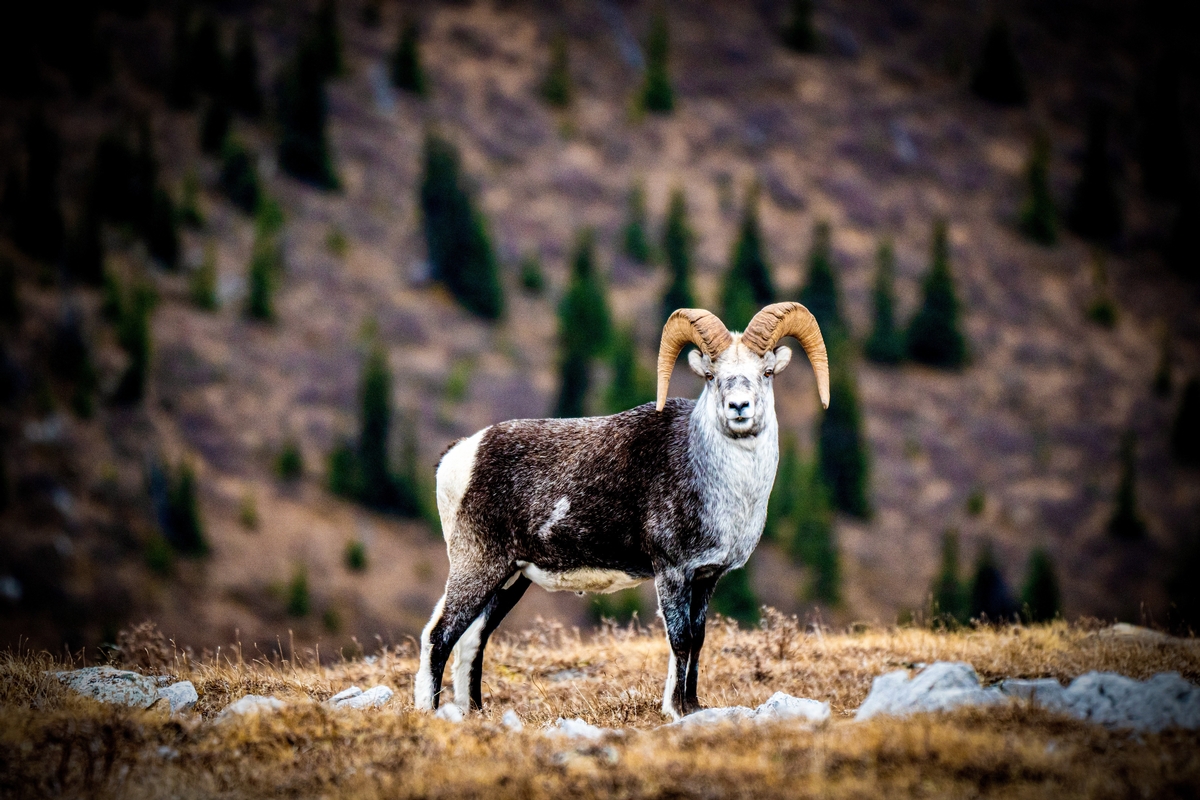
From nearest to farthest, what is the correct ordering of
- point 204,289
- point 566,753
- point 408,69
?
point 566,753 → point 204,289 → point 408,69

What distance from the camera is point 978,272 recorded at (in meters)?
94.2

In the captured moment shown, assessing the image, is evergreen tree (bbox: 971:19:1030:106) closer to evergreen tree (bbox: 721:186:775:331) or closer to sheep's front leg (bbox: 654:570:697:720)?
evergreen tree (bbox: 721:186:775:331)

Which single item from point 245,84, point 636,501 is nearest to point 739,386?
point 636,501

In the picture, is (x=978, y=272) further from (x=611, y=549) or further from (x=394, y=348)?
(x=611, y=549)

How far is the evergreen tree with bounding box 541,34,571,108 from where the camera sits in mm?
106812

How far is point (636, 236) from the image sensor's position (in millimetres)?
89500

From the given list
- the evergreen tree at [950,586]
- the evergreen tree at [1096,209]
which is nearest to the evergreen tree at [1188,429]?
the evergreen tree at [1096,209]

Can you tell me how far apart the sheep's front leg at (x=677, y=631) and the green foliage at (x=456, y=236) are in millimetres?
72062

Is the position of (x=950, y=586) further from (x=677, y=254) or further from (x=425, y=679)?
(x=425, y=679)

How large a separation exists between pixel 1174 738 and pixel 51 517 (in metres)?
58.2

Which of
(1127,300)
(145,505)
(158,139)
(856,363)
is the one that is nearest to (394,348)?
(145,505)

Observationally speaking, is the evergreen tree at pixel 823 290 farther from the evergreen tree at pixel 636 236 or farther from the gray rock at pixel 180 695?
the gray rock at pixel 180 695

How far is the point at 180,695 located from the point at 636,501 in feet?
13.1

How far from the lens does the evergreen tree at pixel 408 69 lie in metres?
104
